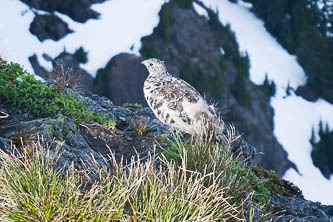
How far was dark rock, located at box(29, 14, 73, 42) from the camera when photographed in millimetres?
45375

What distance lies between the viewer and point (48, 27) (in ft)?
154

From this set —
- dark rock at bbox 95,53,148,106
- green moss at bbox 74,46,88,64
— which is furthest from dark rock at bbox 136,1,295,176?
green moss at bbox 74,46,88,64

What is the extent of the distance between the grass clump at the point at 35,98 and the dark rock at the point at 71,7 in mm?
40255

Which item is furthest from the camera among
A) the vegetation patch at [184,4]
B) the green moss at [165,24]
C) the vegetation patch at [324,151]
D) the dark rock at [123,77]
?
the vegetation patch at [184,4]

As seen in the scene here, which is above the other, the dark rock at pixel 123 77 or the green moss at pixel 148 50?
the green moss at pixel 148 50

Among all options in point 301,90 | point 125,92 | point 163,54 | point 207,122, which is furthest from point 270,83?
point 207,122

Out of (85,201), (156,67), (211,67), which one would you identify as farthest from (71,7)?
(85,201)

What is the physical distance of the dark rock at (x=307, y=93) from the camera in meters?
56.9

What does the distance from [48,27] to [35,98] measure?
40.2 metres

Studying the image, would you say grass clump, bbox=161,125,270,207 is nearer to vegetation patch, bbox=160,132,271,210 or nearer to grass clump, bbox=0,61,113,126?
vegetation patch, bbox=160,132,271,210

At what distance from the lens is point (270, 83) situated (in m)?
55.0

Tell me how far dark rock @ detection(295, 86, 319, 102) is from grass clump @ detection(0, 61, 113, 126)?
50.9 metres

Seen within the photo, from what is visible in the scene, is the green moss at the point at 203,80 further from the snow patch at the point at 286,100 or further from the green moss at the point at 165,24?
the snow patch at the point at 286,100

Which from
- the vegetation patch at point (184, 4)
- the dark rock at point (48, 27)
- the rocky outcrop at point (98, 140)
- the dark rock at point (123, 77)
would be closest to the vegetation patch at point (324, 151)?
the vegetation patch at point (184, 4)
